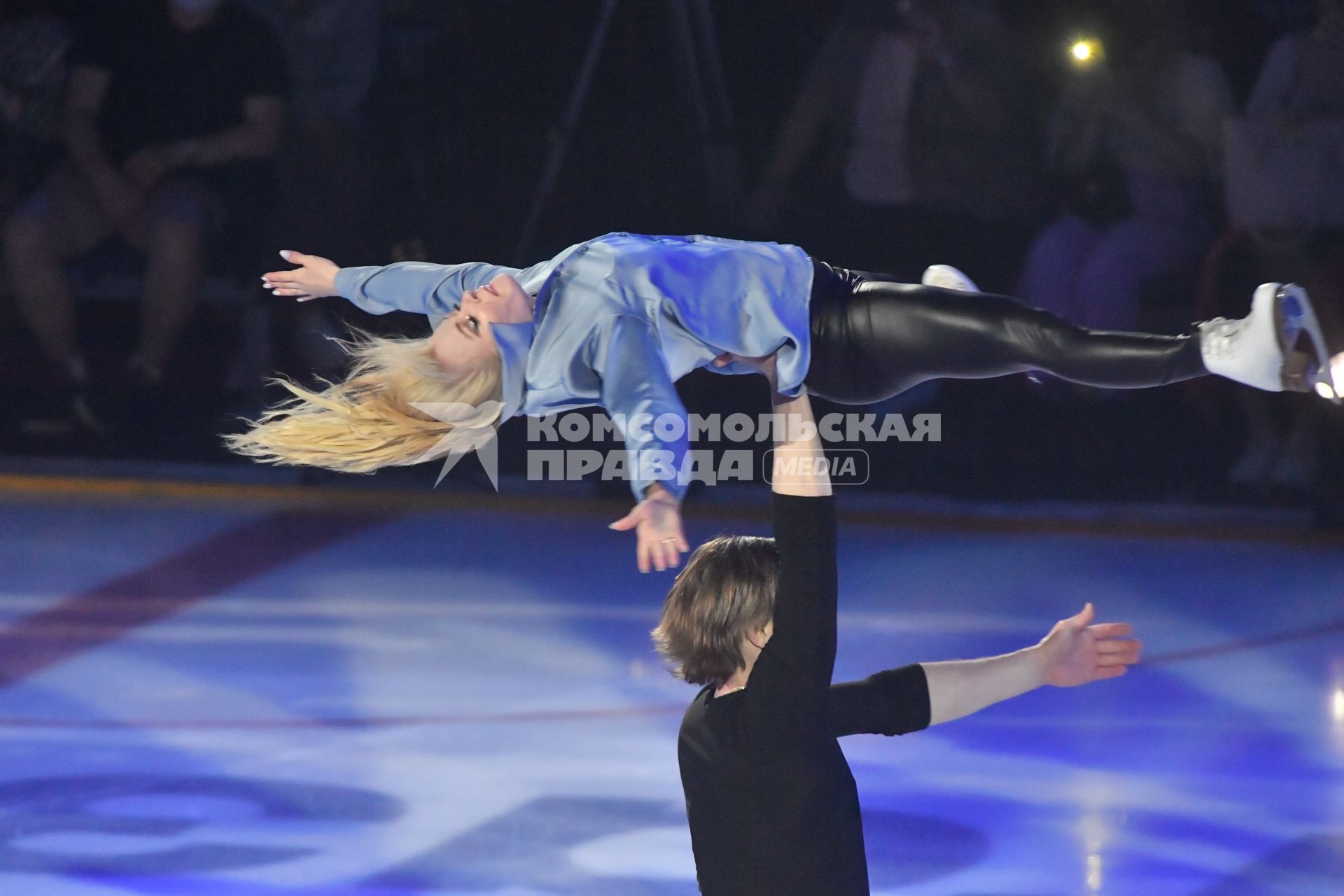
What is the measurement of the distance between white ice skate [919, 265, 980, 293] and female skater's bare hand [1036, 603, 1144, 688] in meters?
0.85

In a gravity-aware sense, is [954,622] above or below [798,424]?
above

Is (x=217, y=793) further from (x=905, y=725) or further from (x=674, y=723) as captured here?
(x=905, y=725)

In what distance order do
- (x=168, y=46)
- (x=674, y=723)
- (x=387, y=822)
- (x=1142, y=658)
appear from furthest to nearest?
Result: (x=168, y=46) → (x=1142, y=658) → (x=674, y=723) → (x=387, y=822)

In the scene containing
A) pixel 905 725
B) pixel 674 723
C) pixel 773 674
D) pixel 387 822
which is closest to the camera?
pixel 773 674

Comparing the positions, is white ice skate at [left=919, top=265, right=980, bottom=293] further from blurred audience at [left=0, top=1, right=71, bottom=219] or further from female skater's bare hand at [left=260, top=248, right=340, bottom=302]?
blurred audience at [left=0, top=1, right=71, bottom=219]

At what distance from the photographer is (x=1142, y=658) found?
427 centimetres

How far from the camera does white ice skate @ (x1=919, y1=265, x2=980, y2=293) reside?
109 inches

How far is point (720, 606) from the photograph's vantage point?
1.92 metres

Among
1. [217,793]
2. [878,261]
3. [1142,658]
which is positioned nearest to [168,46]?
[878,261]

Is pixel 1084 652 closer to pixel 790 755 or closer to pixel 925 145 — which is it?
pixel 790 755

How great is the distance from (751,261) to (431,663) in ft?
6.71

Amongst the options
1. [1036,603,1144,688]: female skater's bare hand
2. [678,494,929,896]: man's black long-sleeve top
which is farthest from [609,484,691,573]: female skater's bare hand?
[1036,603,1144,688]: female skater's bare hand

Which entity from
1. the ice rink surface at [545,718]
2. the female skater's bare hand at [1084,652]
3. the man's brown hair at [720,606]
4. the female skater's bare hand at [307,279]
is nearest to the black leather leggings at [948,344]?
the female skater's bare hand at [1084,652]

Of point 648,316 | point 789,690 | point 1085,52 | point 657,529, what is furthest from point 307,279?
point 1085,52
